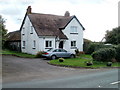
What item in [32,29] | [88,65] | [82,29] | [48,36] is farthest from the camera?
[82,29]

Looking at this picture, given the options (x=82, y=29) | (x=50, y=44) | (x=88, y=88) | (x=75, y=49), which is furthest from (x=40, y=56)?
(x=88, y=88)

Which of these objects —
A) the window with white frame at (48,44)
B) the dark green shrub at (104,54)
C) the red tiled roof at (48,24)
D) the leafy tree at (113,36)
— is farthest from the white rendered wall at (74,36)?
the dark green shrub at (104,54)

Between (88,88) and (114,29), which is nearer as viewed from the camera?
(88,88)

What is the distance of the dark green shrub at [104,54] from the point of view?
21.0 metres

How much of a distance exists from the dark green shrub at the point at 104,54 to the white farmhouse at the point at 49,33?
10.4m

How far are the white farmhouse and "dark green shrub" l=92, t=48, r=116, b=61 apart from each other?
10436 millimetres

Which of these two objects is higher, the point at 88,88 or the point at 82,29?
the point at 82,29

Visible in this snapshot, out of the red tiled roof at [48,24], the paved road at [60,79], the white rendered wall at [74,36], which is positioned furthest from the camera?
the white rendered wall at [74,36]

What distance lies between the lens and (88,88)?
9172 mm

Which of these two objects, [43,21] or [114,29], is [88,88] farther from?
[114,29]

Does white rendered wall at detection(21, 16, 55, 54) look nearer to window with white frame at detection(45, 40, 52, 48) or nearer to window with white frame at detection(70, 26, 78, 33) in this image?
window with white frame at detection(45, 40, 52, 48)

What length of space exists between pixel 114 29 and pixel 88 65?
2655cm

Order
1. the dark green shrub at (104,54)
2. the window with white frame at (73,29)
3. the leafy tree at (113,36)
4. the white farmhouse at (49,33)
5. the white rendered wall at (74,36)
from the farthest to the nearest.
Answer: the leafy tree at (113,36), the window with white frame at (73,29), the white rendered wall at (74,36), the white farmhouse at (49,33), the dark green shrub at (104,54)

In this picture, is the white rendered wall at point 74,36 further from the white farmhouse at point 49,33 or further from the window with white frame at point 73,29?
the window with white frame at point 73,29
